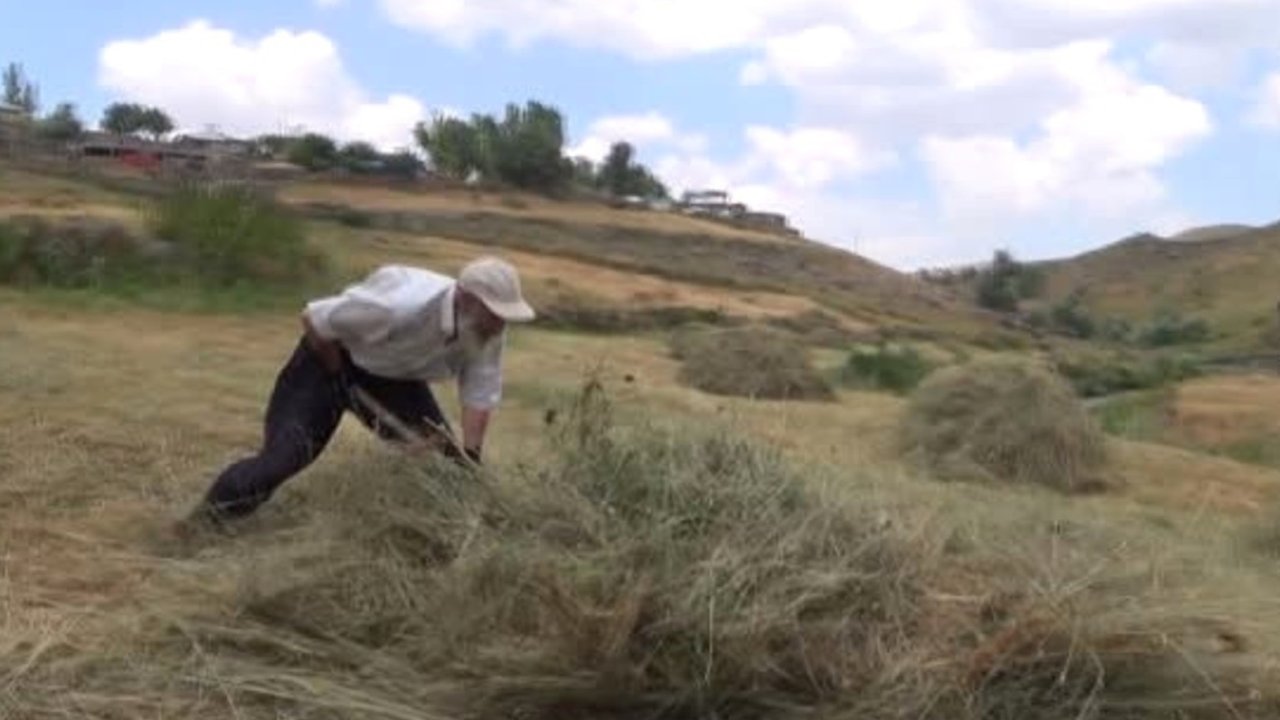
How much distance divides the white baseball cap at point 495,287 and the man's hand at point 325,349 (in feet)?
1.90

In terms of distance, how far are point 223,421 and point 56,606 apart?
3761 mm

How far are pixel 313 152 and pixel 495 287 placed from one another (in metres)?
40.7

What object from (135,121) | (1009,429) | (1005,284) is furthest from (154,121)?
(1009,429)

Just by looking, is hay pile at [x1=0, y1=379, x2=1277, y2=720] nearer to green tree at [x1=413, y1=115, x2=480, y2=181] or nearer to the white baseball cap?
the white baseball cap

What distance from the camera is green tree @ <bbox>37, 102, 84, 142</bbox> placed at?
4081cm

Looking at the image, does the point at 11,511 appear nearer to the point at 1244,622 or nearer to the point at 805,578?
the point at 805,578

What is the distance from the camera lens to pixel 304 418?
6008 millimetres

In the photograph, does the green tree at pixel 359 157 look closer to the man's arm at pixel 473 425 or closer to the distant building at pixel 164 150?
the distant building at pixel 164 150

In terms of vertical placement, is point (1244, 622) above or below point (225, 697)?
above

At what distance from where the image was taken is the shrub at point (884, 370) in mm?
21906

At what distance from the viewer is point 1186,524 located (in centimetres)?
959

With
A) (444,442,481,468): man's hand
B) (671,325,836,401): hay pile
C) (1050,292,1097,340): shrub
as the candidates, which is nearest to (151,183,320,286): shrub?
(671,325,836,401): hay pile

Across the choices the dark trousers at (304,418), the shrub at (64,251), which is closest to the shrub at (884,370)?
the shrub at (64,251)

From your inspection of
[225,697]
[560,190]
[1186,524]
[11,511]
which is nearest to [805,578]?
[225,697]
